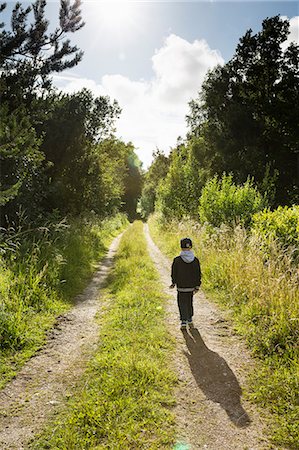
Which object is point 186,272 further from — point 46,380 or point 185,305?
point 46,380

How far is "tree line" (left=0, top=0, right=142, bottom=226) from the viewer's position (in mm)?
Result: 7473

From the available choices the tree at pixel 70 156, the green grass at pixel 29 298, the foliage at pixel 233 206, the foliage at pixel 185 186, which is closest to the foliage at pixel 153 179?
the foliage at pixel 185 186

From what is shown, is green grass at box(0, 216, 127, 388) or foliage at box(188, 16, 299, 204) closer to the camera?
green grass at box(0, 216, 127, 388)

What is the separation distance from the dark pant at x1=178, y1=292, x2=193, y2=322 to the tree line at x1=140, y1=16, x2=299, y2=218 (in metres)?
13.3

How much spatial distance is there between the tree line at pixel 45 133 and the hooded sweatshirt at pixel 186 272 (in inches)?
130

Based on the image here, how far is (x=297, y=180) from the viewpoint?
2116cm

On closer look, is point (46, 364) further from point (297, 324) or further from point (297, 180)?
point (297, 180)

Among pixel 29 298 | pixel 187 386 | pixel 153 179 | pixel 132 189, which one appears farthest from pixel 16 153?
pixel 132 189

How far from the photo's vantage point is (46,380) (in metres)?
4.26

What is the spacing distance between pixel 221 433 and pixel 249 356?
1856mm

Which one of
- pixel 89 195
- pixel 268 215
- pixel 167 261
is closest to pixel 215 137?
pixel 89 195

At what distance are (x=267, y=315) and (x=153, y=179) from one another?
4133 cm

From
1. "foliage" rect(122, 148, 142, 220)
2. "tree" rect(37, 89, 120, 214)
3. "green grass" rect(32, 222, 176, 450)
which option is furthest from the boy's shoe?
"foliage" rect(122, 148, 142, 220)

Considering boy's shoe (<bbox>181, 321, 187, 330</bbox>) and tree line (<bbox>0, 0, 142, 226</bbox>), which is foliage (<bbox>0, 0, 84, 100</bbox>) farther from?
boy's shoe (<bbox>181, 321, 187, 330</bbox>)
